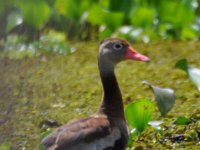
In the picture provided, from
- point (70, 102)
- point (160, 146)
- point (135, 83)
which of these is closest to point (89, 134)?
point (160, 146)

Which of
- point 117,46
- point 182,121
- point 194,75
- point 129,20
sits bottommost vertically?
point 129,20

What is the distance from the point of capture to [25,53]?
5.93 metres

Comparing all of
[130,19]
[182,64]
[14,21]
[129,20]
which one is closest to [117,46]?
[182,64]

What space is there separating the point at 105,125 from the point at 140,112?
461 mm

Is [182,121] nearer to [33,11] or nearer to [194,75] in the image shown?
[194,75]

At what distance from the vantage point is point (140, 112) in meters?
4.32

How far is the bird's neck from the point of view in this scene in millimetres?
4117

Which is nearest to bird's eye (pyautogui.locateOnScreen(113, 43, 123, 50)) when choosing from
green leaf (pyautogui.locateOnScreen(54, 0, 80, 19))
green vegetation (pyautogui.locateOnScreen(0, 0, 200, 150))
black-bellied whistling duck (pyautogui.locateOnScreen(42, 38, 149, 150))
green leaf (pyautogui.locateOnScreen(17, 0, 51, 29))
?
black-bellied whistling duck (pyautogui.locateOnScreen(42, 38, 149, 150))

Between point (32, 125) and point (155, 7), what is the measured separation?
2.67 metres

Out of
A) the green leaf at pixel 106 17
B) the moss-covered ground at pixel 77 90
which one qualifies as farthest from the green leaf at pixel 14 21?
the green leaf at pixel 106 17

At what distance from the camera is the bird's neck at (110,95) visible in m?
4.12

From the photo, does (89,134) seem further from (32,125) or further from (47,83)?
(47,83)

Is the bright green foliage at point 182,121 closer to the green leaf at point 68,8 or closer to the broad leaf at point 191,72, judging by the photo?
the broad leaf at point 191,72

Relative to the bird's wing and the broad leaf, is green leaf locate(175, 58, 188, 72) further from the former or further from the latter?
the bird's wing
